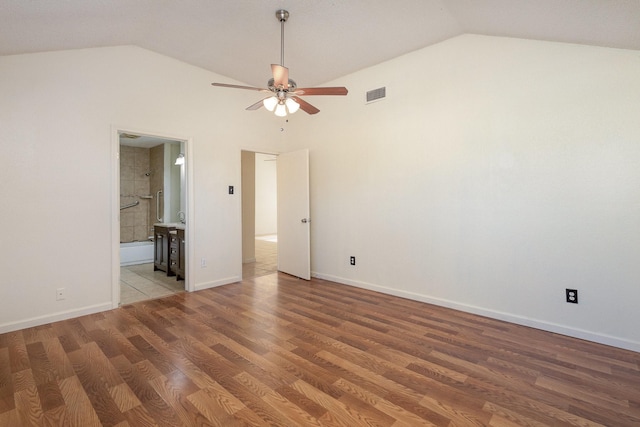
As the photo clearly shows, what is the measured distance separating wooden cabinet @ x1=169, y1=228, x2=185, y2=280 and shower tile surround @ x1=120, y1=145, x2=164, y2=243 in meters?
2.83

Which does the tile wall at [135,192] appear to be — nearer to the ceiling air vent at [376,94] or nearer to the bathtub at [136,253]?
the bathtub at [136,253]

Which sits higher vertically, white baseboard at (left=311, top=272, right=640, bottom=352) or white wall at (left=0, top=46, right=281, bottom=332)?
white wall at (left=0, top=46, right=281, bottom=332)

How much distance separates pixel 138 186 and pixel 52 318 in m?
4.93

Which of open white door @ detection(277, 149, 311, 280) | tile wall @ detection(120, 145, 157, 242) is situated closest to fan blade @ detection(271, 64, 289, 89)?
open white door @ detection(277, 149, 311, 280)

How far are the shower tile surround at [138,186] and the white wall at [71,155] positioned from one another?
3.53 metres

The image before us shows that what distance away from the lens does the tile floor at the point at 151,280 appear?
13.1 ft

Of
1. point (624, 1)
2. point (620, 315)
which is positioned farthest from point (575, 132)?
point (620, 315)

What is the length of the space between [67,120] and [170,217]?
3.86 meters

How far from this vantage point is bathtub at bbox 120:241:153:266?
5.83 meters

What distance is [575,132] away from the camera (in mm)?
2686

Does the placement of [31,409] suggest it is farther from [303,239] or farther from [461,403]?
[303,239]

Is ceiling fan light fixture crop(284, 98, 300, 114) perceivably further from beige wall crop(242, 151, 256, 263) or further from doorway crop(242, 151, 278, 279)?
beige wall crop(242, 151, 256, 263)

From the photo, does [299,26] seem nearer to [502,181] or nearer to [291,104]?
[291,104]

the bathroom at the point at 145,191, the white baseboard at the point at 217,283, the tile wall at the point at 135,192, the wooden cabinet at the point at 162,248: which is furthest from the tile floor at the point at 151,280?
the tile wall at the point at 135,192
